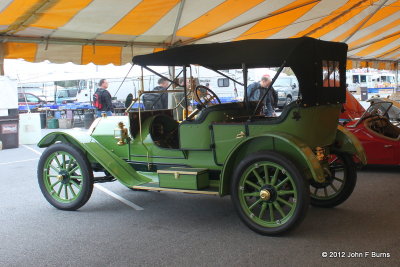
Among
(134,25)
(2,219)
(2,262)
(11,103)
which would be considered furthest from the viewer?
(11,103)

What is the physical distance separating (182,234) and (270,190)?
0.91 metres

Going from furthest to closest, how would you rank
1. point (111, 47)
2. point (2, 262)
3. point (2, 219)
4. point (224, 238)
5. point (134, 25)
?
point (111, 47) → point (134, 25) → point (2, 219) → point (224, 238) → point (2, 262)

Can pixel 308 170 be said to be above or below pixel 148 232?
above

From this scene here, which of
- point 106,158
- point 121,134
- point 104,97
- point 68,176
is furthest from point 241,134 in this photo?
point 104,97

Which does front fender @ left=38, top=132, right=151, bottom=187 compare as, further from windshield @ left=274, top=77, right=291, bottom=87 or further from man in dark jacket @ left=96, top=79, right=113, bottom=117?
windshield @ left=274, top=77, right=291, bottom=87

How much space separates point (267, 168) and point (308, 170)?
16.1 inches

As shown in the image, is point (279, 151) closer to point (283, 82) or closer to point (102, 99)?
point (102, 99)

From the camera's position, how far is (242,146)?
13.2 feet

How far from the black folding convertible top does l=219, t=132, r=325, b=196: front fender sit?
1.34 feet

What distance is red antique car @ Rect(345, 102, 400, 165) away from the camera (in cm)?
620

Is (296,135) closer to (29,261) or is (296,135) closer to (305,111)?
(305,111)

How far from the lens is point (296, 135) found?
3867 mm

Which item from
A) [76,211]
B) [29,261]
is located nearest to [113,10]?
[76,211]

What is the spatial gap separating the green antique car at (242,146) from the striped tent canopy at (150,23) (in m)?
2.09
